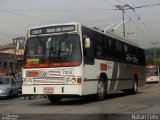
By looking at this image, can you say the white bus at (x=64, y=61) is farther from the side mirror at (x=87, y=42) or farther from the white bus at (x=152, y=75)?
the white bus at (x=152, y=75)

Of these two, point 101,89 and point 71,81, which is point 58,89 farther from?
point 101,89

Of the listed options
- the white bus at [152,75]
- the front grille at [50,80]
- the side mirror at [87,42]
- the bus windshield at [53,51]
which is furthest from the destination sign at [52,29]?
the white bus at [152,75]

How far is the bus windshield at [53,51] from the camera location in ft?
53.0

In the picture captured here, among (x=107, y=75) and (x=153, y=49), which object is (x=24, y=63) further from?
(x=153, y=49)

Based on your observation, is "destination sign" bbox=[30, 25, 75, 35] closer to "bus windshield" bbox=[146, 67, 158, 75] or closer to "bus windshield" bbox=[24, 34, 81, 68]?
"bus windshield" bbox=[24, 34, 81, 68]

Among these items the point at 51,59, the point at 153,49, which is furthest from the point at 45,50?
the point at 153,49

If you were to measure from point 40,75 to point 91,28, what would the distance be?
320 cm

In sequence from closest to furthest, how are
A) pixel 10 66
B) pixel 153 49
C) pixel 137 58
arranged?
pixel 137 58
pixel 10 66
pixel 153 49

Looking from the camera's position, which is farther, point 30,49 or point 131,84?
point 131,84

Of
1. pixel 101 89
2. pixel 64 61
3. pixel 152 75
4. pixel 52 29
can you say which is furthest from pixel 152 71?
pixel 64 61

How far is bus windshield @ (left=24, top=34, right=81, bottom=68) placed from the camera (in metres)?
16.1

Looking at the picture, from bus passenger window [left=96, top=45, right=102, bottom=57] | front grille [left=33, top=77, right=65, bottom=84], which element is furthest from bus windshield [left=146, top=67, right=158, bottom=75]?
front grille [left=33, top=77, right=65, bottom=84]

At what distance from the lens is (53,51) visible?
1642 centimetres

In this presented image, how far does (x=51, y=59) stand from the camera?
16422 millimetres
